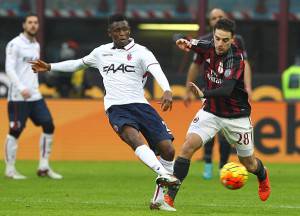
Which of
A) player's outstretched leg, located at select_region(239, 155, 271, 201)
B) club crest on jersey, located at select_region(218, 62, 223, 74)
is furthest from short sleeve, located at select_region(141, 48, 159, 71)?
player's outstretched leg, located at select_region(239, 155, 271, 201)

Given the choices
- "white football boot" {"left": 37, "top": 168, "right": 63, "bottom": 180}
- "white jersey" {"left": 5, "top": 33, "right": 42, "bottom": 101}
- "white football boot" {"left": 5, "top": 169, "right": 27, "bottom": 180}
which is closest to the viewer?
"white jersey" {"left": 5, "top": 33, "right": 42, "bottom": 101}

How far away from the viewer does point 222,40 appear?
37.1 ft

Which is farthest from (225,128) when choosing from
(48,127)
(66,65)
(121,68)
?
(48,127)

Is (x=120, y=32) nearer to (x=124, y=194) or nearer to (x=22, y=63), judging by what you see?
(x=124, y=194)

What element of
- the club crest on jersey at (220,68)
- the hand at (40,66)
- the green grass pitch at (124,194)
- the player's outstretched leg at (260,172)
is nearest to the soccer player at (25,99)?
the green grass pitch at (124,194)

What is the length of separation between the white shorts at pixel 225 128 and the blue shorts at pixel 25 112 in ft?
14.0

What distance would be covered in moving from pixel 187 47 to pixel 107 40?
36.8 ft

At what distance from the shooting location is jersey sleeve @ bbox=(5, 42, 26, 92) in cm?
1482

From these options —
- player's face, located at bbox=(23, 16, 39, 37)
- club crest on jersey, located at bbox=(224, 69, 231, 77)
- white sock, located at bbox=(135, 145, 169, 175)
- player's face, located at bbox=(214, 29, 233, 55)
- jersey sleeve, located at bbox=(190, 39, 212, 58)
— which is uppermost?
player's face, located at bbox=(214, 29, 233, 55)

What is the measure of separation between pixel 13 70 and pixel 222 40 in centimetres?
452

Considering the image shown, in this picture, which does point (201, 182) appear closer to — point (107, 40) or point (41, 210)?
point (41, 210)

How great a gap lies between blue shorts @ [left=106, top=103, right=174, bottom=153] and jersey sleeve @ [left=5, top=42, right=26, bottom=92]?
3517 mm

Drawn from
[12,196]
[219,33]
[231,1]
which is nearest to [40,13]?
[231,1]

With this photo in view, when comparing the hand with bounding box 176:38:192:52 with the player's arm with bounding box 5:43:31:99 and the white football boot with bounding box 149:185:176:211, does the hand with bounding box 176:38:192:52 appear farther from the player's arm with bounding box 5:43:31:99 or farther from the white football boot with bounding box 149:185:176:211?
the player's arm with bounding box 5:43:31:99
